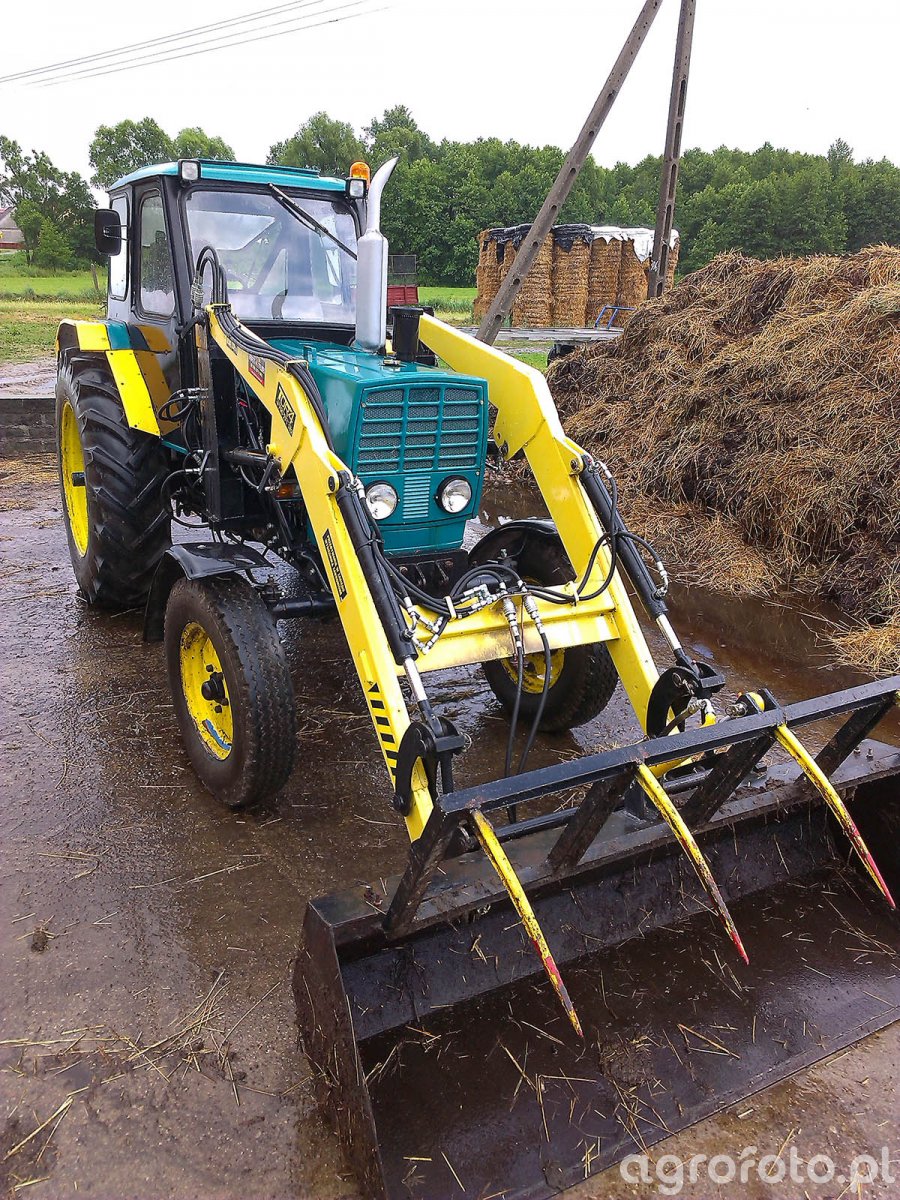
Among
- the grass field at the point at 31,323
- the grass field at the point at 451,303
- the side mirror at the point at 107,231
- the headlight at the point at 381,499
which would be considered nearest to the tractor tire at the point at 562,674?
the headlight at the point at 381,499

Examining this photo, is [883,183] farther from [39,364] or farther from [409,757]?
[409,757]

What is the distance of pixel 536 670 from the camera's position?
166 inches

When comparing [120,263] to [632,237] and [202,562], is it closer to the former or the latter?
[202,562]

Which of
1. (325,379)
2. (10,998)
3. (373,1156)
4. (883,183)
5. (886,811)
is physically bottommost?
(10,998)

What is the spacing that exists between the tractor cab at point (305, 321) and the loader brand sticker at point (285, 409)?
0.13m

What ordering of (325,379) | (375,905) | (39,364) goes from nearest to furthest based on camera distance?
(375,905)
(325,379)
(39,364)

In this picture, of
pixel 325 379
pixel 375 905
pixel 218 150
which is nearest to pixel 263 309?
pixel 325 379

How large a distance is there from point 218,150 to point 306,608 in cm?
7274

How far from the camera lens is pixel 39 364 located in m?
15.2

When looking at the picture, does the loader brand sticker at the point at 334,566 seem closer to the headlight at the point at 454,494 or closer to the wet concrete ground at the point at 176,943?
the headlight at the point at 454,494

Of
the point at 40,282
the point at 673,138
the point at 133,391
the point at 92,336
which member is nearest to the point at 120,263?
the point at 92,336

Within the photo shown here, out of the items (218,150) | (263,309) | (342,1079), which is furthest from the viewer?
(218,150)

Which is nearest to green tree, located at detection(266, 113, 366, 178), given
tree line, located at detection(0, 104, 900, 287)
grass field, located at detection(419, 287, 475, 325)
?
tree line, located at detection(0, 104, 900, 287)

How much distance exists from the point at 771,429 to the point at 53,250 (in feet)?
181
